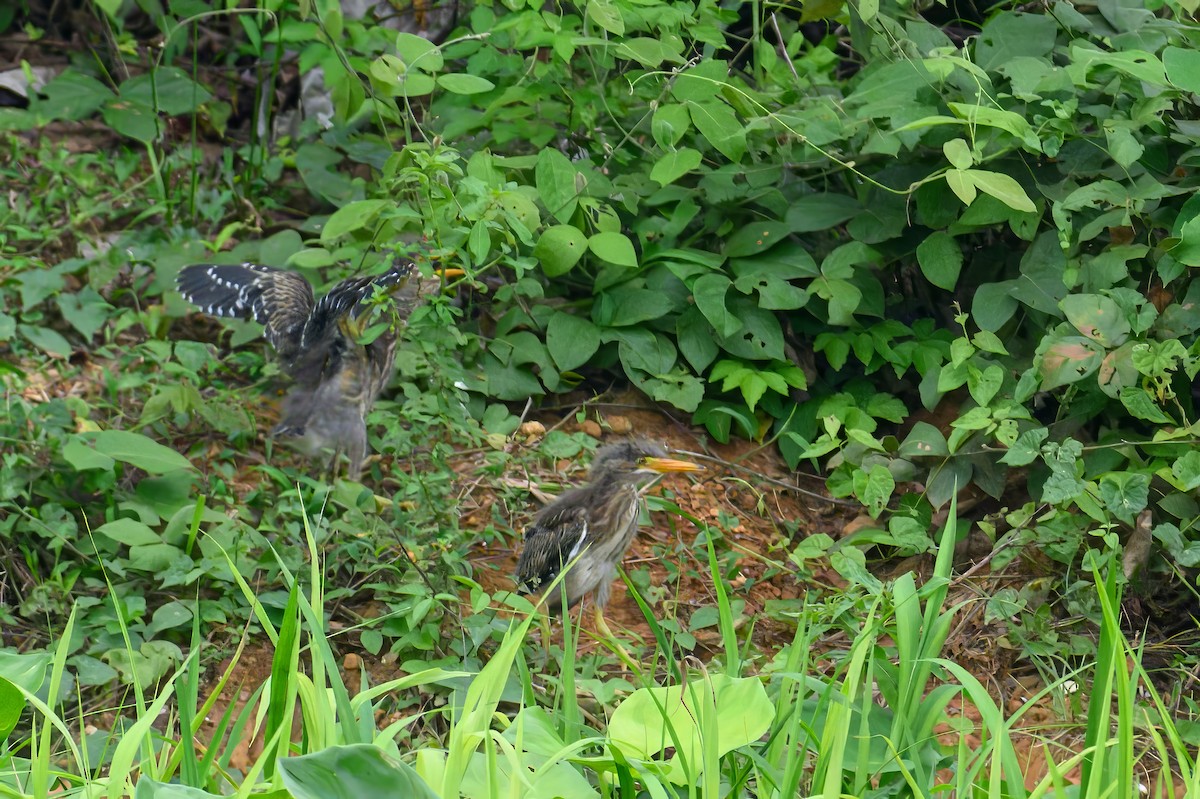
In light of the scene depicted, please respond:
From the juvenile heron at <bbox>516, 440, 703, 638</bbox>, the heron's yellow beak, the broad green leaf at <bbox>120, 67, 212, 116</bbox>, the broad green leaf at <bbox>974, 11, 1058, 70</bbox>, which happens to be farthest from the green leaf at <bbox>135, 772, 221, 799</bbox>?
the broad green leaf at <bbox>120, 67, 212, 116</bbox>

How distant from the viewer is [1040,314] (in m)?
4.43

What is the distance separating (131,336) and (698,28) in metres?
2.77

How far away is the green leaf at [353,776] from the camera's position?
220cm

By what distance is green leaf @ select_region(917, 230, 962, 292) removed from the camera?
4562mm

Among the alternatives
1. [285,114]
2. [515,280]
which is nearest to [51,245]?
[285,114]

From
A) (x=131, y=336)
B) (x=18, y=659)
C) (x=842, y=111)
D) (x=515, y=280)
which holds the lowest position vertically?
(x=131, y=336)

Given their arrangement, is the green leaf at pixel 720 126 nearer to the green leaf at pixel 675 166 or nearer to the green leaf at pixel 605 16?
the green leaf at pixel 675 166

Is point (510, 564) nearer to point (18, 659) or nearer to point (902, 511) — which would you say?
point (902, 511)

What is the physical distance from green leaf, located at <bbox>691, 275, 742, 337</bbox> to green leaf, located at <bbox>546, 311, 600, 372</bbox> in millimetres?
456

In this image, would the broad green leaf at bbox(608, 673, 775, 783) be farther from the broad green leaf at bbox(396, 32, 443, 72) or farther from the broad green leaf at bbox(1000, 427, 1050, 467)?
the broad green leaf at bbox(396, 32, 443, 72)

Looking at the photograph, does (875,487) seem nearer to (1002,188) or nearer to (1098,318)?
(1098,318)

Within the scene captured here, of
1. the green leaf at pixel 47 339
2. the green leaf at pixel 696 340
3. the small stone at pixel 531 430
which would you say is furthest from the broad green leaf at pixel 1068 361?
the green leaf at pixel 47 339

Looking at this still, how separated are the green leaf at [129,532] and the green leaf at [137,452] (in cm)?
23

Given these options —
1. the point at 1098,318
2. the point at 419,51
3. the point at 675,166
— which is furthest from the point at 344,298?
the point at 1098,318
